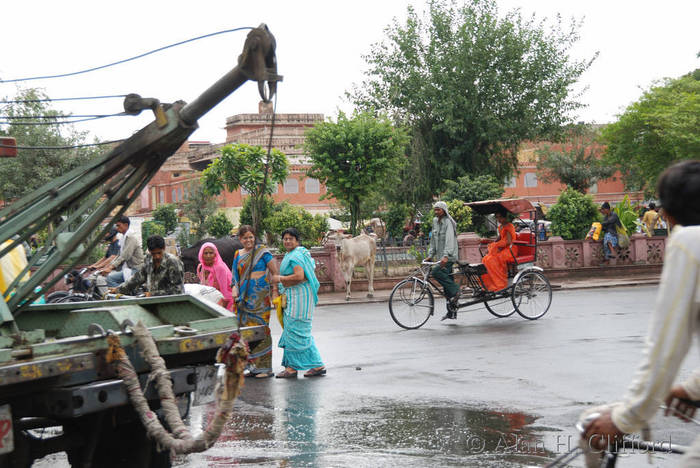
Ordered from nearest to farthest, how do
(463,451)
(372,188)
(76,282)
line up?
(463,451) < (76,282) < (372,188)

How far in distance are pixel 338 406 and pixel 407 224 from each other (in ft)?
120

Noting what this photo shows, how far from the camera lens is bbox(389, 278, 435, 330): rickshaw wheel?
13.0 metres

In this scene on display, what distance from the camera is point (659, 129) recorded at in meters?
43.4

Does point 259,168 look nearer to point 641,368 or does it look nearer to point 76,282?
point 76,282

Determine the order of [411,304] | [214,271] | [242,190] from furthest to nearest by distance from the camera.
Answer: [242,190] → [411,304] → [214,271]

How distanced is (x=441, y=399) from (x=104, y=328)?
3881 millimetres

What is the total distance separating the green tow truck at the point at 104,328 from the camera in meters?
3.97

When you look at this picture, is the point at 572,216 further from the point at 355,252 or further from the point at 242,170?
the point at 242,170

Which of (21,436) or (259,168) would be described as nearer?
(21,436)

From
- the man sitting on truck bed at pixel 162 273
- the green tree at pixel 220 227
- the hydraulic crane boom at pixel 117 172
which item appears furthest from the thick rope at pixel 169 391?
the green tree at pixel 220 227

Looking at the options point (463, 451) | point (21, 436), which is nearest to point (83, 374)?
point (21, 436)

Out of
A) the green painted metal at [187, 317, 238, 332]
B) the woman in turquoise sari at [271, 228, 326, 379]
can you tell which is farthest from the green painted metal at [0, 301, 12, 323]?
the woman in turquoise sari at [271, 228, 326, 379]

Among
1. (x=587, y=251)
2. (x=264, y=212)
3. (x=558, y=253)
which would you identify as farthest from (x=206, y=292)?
(x=264, y=212)

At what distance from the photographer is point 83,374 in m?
4.07
